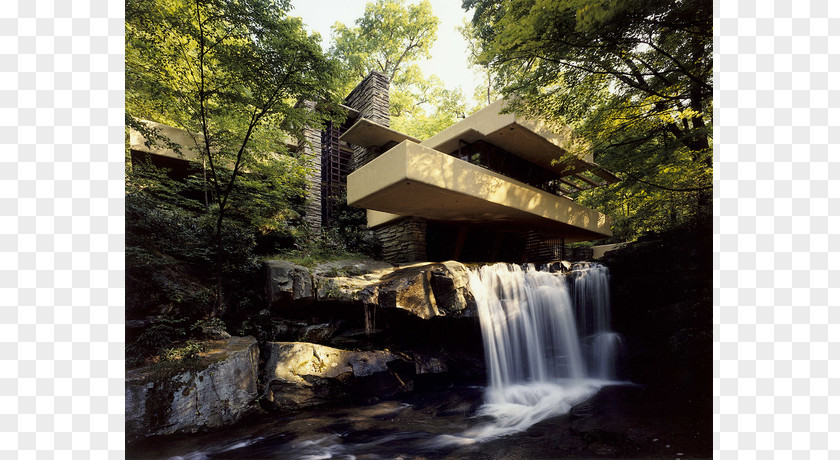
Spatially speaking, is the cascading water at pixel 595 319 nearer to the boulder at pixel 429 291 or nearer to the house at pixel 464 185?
the house at pixel 464 185

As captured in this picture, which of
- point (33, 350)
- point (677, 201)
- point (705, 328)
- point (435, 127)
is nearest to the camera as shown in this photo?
point (33, 350)

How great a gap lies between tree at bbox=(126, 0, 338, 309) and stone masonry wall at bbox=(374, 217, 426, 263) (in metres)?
4.45

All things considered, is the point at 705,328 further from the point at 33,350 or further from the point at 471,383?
the point at 33,350

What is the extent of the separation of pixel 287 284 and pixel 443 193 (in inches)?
164

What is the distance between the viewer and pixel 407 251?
9.23 metres

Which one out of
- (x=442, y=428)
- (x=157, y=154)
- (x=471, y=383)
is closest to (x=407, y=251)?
(x=471, y=383)

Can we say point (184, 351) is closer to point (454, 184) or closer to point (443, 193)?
point (443, 193)

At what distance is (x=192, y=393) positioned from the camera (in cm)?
403

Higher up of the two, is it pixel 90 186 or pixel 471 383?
pixel 90 186

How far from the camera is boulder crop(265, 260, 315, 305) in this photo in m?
5.81

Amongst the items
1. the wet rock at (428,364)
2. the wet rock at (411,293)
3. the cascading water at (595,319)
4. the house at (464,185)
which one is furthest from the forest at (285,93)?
the wet rock at (428,364)

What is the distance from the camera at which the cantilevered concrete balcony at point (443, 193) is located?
704cm

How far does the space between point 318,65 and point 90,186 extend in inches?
137

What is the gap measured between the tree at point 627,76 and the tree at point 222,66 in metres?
3.06
